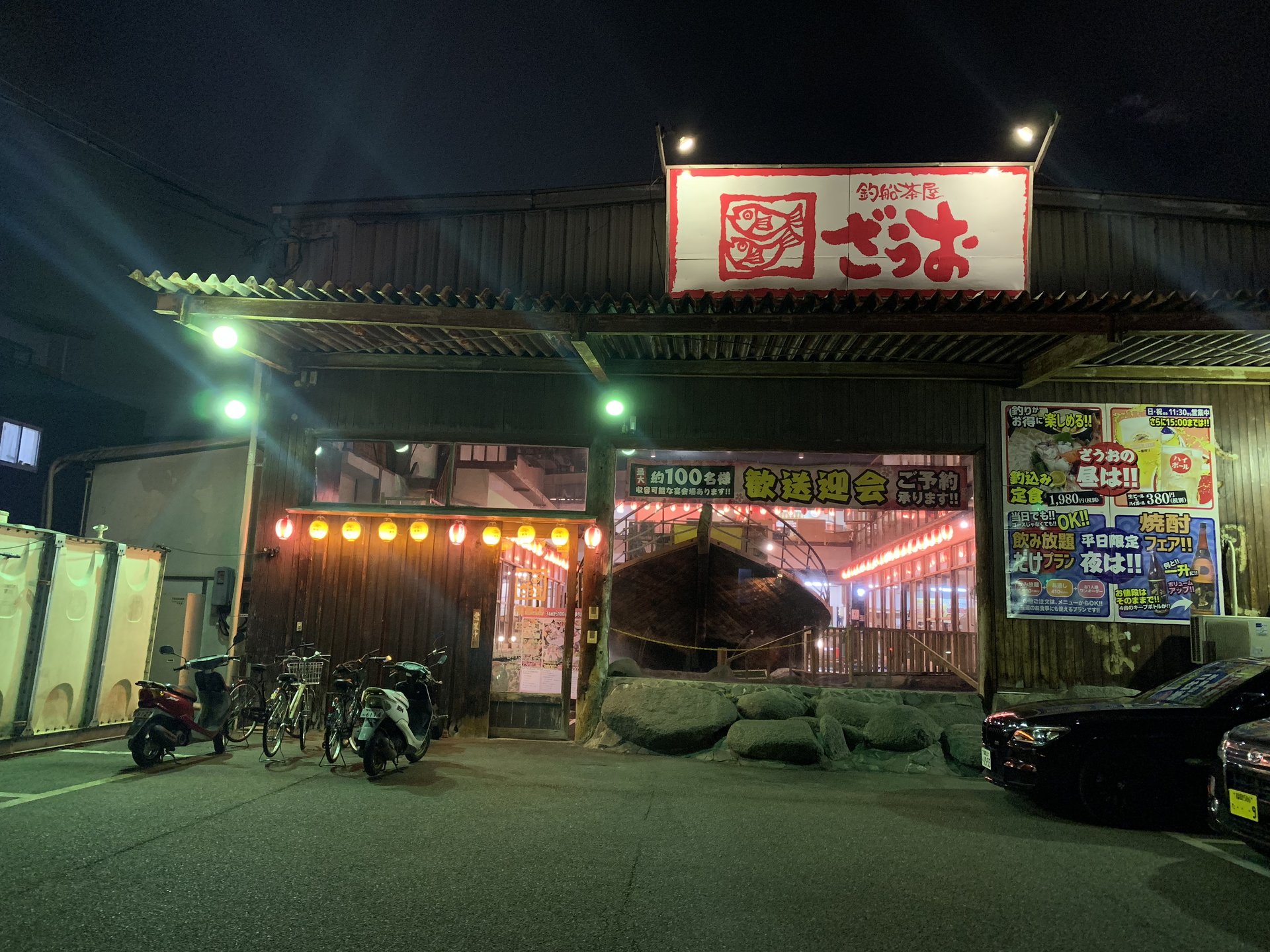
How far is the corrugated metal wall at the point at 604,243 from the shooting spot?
10773 mm

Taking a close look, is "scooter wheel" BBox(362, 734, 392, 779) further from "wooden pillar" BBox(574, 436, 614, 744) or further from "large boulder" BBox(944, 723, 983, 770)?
"large boulder" BBox(944, 723, 983, 770)

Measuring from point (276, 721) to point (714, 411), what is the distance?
21.3 feet

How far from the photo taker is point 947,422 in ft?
34.3

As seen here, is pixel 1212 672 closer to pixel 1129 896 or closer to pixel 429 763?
pixel 1129 896

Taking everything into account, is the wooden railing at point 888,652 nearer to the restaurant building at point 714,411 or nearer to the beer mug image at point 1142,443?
the restaurant building at point 714,411

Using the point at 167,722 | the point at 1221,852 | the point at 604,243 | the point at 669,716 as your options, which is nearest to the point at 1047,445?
the point at 1221,852

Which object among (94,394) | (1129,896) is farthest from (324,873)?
(94,394)

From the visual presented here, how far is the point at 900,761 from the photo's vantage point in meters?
9.37

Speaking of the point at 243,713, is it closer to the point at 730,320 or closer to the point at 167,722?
the point at 167,722

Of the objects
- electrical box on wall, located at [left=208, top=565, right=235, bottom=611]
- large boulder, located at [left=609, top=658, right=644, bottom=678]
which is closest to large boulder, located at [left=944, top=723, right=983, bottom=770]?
large boulder, located at [left=609, top=658, right=644, bottom=678]

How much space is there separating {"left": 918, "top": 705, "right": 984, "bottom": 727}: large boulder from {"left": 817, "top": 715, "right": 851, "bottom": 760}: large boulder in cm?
123

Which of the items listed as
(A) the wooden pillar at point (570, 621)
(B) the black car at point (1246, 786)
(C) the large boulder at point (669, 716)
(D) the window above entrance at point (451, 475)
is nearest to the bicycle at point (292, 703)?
(D) the window above entrance at point (451, 475)

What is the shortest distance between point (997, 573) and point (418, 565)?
7642 millimetres

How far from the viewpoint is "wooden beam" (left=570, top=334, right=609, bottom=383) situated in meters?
9.12
